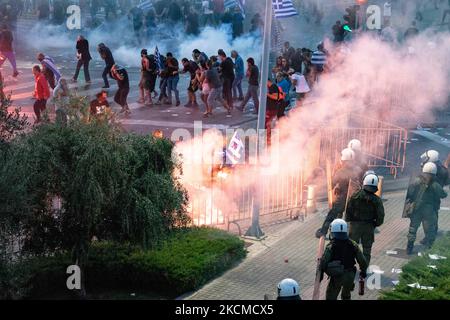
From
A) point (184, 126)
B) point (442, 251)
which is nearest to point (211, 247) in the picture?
point (442, 251)

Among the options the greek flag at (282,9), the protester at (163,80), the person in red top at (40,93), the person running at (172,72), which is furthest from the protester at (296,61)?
the greek flag at (282,9)

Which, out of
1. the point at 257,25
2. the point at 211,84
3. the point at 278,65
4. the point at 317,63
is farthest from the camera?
the point at 257,25

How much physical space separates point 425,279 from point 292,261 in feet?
8.36

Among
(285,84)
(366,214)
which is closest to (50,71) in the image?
(285,84)

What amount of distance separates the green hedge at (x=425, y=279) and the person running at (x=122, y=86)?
37.7 feet

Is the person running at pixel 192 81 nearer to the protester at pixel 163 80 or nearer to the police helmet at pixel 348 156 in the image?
the protester at pixel 163 80

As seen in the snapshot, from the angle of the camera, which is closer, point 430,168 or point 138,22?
point 430,168

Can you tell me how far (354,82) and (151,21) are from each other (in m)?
13.8

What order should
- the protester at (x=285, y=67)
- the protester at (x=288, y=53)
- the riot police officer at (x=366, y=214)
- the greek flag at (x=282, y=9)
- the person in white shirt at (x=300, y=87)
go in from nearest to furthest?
the riot police officer at (x=366, y=214) < the greek flag at (x=282, y=9) < the person in white shirt at (x=300, y=87) < the protester at (x=285, y=67) < the protester at (x=288, y=53)

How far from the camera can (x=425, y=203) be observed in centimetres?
1214

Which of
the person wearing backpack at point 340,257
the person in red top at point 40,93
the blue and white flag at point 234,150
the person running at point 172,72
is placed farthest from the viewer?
the person running at point 172,72

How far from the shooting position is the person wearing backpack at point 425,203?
12109 mm

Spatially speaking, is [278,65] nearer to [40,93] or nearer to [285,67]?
[285,67]
